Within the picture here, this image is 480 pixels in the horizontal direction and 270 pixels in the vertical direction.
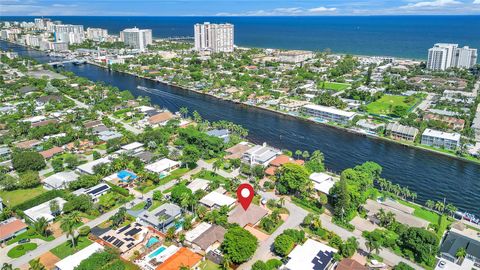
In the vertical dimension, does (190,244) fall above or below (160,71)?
below

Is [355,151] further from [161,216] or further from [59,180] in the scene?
[59,180]

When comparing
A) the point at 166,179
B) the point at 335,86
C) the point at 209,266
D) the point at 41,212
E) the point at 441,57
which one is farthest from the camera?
the point at 441,57

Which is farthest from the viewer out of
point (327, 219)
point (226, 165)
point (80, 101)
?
point (80, 101)

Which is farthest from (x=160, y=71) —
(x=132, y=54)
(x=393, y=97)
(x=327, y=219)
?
(x=327, y=219)

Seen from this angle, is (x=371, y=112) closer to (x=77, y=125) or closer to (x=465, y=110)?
(x=465, y=110)

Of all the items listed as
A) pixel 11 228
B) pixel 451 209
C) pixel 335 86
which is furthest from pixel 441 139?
pixel 11 228

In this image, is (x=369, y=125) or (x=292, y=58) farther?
(x=292, y=58)

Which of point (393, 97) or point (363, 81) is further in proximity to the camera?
point (363, 81)
